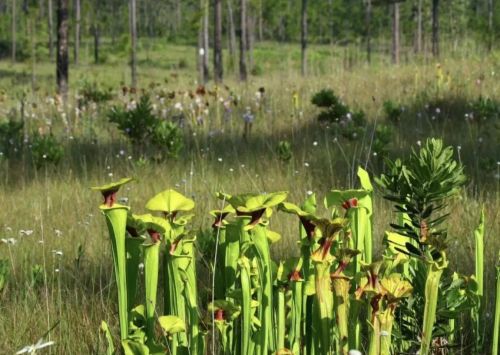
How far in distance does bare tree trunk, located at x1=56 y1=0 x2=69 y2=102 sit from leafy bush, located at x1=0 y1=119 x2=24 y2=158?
331 cm

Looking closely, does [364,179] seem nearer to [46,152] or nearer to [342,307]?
[342,307]

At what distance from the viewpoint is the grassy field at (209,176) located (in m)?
1.82

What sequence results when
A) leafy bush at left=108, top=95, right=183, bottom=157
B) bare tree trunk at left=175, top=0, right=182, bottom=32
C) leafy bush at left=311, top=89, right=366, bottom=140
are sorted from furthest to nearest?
bare tree trunk at left=175, top=0, right=182, bottom=32, leafy bush at left=311, top=89, right=366, bottom=140, leafy bush at left=108, top=95, right=183, bottom=157

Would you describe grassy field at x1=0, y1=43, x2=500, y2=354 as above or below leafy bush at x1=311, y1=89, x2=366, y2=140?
below

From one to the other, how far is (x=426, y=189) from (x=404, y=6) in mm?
47414

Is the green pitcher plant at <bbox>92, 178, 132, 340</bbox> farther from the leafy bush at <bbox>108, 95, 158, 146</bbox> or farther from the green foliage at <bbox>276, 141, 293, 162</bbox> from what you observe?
Result: the leafy bush at <bbox>108, 95, 158, 146</bbox>

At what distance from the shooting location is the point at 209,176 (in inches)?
142

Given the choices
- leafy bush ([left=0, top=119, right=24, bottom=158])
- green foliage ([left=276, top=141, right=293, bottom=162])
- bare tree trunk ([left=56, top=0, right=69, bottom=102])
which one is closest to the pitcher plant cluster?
green foliage ([left=276, top=141, right=293, bottom=162])

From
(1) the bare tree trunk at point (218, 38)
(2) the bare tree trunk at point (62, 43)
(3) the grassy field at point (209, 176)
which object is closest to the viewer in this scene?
(3) the grassy field at point (209, 176)

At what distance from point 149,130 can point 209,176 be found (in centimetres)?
118

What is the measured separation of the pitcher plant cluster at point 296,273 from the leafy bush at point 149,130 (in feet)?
10.4

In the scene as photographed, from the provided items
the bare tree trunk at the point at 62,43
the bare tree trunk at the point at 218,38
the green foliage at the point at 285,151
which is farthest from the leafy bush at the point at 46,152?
the bare tree trunk at the point at 218,38

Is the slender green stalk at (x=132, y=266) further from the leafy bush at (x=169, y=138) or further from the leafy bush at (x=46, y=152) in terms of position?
the leafy bush at (x=46, y=152)

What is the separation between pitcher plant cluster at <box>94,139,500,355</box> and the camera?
1.00m
